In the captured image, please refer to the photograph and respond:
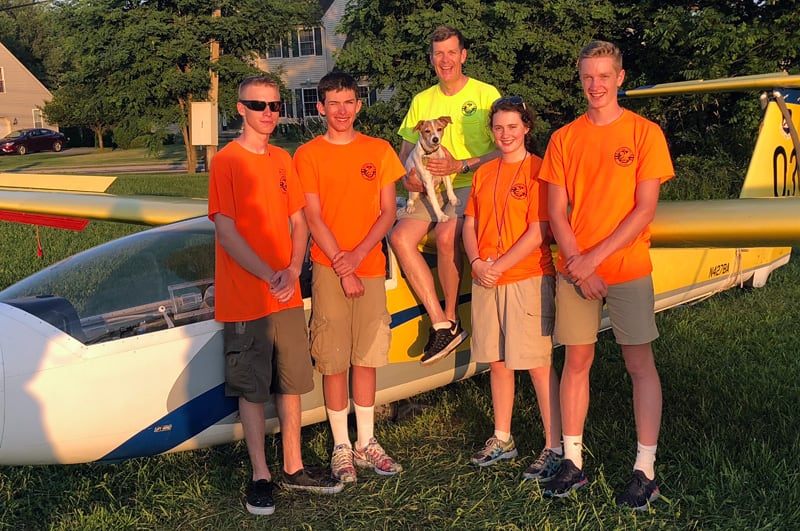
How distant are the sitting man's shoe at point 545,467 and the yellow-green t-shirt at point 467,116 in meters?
1.78

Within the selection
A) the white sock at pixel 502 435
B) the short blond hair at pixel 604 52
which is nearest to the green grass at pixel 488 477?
the white sock at pixel 502 435

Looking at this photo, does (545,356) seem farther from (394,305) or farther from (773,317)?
(773,317)

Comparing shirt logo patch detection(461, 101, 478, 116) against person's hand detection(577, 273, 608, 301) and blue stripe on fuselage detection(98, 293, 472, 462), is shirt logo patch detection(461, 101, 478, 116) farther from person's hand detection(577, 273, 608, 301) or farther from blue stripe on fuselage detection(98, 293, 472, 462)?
blue stripe on fuselage detection(98, 293, 472, 462)

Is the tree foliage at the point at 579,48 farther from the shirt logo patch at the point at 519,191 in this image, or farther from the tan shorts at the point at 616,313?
the tan shorts at the point at 616,313

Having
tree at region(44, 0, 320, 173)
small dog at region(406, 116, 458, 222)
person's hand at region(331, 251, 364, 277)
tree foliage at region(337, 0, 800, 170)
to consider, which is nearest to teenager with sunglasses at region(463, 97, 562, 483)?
small dog at region(406, 116, 458, 222)

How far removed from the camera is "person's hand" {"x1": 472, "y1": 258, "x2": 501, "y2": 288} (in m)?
3.91

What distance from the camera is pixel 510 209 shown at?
3906mm

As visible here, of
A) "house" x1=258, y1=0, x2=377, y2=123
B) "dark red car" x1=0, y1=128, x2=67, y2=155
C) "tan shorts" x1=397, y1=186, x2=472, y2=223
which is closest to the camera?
→ "tan shorts" x1=397, y1=186, x2=472, y2=223

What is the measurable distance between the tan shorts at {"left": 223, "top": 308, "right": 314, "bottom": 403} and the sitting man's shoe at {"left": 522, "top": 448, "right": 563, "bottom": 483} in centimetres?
134

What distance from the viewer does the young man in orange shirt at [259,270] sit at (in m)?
3.62

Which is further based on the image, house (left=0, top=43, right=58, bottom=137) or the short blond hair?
house (left=0, top=43, right=58, bottom=137)

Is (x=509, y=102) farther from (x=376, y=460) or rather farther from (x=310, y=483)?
(x=310, y=483)

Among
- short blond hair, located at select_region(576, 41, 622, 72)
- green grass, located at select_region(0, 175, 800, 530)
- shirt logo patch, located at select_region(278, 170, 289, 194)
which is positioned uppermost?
short blond hair, located at select_region(576, 41, 622, 72)

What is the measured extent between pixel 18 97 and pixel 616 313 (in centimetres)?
6028
